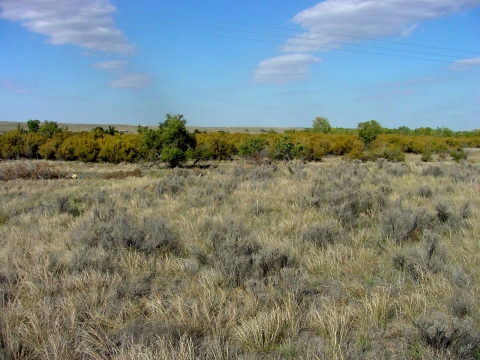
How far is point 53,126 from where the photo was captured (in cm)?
4919

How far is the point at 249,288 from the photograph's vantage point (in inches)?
171

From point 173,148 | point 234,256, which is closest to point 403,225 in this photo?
point 234,256

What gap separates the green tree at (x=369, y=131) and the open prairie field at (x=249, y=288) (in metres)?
33.4

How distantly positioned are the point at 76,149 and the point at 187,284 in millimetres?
34326

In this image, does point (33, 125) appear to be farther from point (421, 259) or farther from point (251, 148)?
point (421, 259)

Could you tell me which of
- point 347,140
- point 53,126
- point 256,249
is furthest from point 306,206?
point 53,126

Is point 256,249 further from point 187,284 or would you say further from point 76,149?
point 76,149

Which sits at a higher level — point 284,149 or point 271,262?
point 284,149

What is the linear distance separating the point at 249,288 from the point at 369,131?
3853cm

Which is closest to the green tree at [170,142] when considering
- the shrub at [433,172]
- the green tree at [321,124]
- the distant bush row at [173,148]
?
the distant bush row at [173,148]

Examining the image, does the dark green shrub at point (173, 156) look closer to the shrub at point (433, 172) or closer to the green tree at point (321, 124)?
the shrub at point (433, 172)

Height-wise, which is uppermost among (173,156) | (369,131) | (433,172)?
(369,131)

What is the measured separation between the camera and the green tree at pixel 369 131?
132 ft

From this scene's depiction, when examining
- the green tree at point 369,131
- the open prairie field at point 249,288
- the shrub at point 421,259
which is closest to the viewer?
the open prairie field at point 249,288
